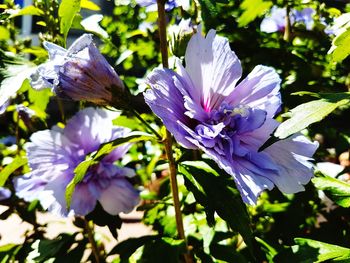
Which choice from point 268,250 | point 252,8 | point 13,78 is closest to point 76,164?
point 13,78

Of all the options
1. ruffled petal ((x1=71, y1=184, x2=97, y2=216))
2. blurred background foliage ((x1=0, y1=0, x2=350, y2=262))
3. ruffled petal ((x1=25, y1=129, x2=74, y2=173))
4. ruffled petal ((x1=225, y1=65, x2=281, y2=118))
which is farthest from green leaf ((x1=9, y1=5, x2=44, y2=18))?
ruffled petal ((x1=225, y1=65, x2=281, y2=118))

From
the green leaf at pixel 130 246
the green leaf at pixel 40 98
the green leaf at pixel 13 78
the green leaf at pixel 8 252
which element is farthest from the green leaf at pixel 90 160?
the green leaf at pixel 8 252

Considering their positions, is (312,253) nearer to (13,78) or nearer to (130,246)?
(130,246)

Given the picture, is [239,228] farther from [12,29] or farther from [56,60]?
[12,29]

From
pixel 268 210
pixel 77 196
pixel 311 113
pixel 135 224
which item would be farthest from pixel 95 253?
pixel 135 224

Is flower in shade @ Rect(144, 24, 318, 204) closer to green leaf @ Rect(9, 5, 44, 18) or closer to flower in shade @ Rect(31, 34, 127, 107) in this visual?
flower in shade @ Rect(31, 34, 127, 107)

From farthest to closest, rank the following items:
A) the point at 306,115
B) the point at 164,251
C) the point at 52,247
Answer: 1. the point at 52,247
2. the point at 164,251
3. the point at 306,115

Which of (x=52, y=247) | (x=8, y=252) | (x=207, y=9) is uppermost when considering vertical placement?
(x=207, y=9)
